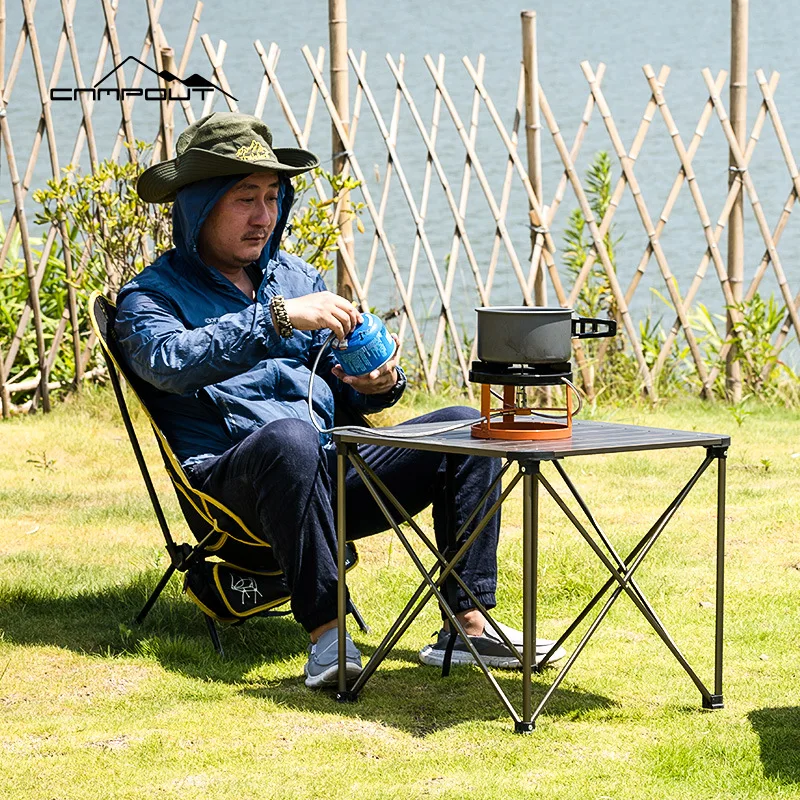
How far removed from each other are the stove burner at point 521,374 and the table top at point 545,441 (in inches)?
4.3

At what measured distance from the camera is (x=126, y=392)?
18.6ft

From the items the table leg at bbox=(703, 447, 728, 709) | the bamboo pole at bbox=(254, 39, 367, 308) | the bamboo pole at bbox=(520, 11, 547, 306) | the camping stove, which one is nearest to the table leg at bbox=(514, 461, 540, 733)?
the camping stove

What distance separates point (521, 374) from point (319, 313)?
0.46 m

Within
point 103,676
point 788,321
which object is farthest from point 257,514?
point 788,321

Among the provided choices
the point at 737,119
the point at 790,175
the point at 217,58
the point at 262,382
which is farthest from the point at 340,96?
the point at 262,382

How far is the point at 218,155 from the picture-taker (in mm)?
3014

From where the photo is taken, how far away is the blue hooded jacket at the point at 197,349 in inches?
113

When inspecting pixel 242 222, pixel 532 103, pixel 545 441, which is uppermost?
pixel 532 103

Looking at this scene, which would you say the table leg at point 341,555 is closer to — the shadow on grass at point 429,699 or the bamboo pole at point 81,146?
the shadow on grass at point 429,699

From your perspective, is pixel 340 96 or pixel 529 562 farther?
pixel 340 96

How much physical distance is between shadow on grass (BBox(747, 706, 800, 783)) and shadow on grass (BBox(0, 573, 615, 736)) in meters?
0.31

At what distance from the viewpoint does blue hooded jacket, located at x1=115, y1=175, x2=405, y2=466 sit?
2869 mm

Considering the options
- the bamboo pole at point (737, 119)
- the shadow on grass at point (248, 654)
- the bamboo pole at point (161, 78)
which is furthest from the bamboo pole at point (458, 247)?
the shadow on grass at point (248, 654)

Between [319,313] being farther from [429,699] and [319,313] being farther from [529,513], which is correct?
[429,699]
